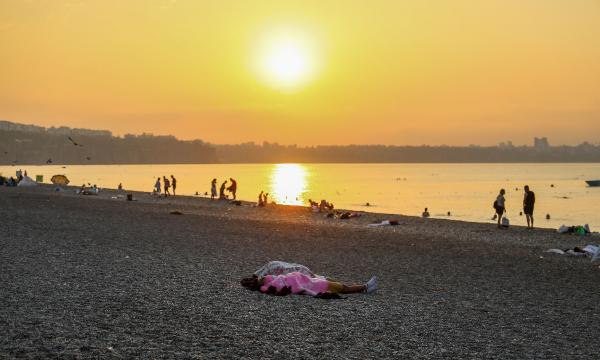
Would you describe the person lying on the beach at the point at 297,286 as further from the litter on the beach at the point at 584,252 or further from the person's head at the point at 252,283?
the litter on the beach at the point at 584,252

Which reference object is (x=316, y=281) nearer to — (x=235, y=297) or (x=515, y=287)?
(x=235, y=297)

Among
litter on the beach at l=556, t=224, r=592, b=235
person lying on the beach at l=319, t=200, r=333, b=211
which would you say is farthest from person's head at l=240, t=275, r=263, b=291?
person lying on the beach at l=319, t=200, r=333, b=211

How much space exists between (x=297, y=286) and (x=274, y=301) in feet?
3.21

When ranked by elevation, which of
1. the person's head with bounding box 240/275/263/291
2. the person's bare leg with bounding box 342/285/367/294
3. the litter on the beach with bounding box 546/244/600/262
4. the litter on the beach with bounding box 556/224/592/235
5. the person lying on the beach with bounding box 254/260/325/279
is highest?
the person lying on the beach with bounding box 254/260/325/279

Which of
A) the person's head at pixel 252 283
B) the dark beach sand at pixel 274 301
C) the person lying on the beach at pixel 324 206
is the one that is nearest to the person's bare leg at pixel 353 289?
the dark beach sand at pixel 274 301

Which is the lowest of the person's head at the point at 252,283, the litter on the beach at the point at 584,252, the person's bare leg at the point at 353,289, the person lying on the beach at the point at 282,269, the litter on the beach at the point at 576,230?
the litter on the beach at the point at 576,230

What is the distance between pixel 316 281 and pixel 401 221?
27.7 meters

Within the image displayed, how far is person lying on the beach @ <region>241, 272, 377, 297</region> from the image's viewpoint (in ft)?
45.2

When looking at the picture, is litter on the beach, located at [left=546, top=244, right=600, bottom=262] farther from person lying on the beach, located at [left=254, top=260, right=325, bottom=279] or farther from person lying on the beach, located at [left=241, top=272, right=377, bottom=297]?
person lying on the beach, located at [left=254, top=260, right=325, bottom=279]

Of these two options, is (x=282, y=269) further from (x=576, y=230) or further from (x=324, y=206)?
(x=324, y=206)

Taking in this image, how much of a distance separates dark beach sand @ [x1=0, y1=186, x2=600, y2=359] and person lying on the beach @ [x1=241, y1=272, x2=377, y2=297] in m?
0.33

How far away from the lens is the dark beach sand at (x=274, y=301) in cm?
962

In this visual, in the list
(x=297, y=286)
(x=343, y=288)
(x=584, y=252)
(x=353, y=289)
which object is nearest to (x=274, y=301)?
(x=297, y=286)

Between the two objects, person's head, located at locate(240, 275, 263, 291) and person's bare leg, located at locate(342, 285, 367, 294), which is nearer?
person's head, located at locate(240, 275, 263, 291)
